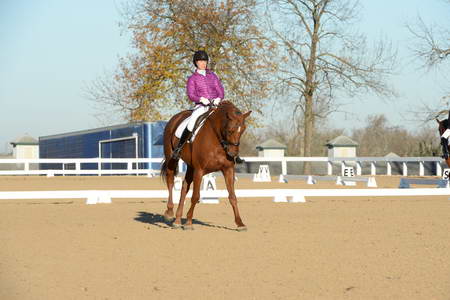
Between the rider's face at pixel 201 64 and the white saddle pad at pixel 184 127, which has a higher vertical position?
the rider's face at pixel 201 64

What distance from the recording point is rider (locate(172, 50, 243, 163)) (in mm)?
10609

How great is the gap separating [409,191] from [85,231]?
26.7ft

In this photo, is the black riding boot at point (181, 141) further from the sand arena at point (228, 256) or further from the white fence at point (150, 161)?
the white fence at point (150, 161)

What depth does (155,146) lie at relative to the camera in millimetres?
40688

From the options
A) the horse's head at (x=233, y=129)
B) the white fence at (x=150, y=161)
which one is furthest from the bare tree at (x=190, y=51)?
the horse's head at (x=233, y=129)

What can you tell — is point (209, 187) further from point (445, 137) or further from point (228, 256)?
point (228, 256)

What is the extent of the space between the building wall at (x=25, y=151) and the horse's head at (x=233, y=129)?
59.3 meters

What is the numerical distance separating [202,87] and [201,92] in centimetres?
8

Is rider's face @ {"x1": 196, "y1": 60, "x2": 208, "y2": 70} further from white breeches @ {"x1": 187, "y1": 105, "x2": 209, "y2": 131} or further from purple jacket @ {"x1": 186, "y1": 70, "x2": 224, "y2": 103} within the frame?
white breeches @ {"x1": 187, "y1": 105, "x2": 209, "y2": 131}

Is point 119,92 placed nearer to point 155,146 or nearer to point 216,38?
point 155,146

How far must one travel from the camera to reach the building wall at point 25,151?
216 ft

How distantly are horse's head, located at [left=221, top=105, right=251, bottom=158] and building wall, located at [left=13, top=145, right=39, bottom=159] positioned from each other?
59337 mm

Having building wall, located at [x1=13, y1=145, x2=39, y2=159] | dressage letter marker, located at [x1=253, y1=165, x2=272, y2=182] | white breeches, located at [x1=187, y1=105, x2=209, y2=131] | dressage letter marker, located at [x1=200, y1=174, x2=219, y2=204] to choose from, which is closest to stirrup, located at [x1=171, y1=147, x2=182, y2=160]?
white breeches, located at [x1=187, y1=105, x2=209, y2=131]

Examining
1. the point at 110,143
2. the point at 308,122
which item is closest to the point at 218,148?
the point at 308,122
